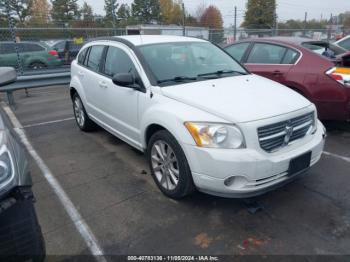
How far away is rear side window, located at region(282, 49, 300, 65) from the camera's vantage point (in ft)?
17.4

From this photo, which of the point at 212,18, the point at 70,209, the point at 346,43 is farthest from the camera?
the point at 212,18

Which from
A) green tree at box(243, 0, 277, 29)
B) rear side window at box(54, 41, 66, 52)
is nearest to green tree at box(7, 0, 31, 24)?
rear side window at box(54, 41, 66, 52)

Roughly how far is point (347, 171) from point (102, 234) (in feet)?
10.1

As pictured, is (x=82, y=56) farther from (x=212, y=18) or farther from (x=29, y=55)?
(x=212, y=18)

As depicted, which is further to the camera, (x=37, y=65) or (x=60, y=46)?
(x=60, y=46)

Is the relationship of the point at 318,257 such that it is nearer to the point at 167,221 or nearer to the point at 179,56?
the point at 167,221

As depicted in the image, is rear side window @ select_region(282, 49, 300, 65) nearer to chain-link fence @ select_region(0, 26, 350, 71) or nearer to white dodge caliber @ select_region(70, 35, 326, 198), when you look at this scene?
white dodge caliber @ select_region(70, 35, 326, 198)

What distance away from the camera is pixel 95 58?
16.2 feet

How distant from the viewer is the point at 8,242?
5.82 feet

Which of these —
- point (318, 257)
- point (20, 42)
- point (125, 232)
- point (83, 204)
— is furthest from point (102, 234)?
point (20, 42)

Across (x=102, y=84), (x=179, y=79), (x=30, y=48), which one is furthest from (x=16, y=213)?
(x=30, y=48)

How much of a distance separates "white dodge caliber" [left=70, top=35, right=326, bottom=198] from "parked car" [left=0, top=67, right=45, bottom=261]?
1463 mm

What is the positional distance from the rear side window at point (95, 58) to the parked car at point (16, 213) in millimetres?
3011

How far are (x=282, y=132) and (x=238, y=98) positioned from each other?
1.81ft
